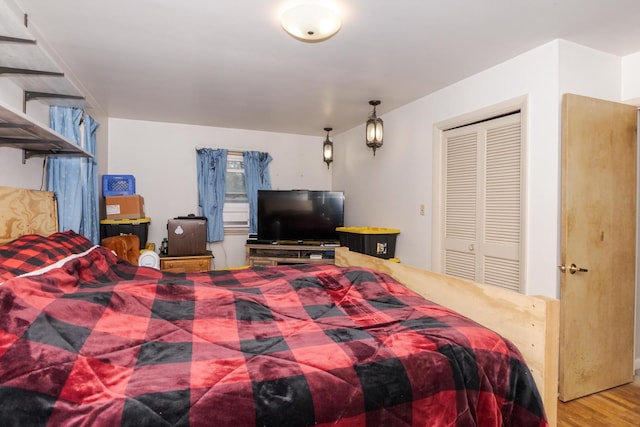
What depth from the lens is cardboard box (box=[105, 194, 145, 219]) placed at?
3493 mm

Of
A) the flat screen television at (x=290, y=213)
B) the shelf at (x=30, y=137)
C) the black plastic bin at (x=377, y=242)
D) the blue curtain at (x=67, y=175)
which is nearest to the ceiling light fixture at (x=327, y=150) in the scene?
the flat screen television at (x=290, y=213)

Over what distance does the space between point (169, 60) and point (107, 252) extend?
1378 mm

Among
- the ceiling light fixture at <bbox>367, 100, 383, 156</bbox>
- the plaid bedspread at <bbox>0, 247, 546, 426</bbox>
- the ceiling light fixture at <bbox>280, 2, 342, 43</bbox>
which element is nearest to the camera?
the plaid bedspread at <bbox>0, 247, 546, 426</bbox>

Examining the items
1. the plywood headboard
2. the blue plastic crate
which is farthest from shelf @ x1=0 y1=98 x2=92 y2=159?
the blue plastic crate

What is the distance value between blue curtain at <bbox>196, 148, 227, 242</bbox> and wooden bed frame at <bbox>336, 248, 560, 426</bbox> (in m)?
3.36

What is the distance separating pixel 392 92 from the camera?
124 inches

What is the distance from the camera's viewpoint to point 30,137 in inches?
74.1

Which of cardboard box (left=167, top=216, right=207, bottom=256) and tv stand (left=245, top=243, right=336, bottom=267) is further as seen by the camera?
tv stand (left=245, top=243, right=336, bottom=267)

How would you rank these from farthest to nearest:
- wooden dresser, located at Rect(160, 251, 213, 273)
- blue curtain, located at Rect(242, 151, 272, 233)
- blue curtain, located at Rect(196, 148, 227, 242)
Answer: blue curtain, located at Rect(242, 151, 272, 233)
blue curtain, located at Rect(196, 148, 227, 242)
wooden dresser, located at Rect(160, 251, 213, 273)

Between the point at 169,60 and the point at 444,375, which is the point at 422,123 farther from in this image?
the point at 444,375

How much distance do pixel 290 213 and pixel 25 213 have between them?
105 inches

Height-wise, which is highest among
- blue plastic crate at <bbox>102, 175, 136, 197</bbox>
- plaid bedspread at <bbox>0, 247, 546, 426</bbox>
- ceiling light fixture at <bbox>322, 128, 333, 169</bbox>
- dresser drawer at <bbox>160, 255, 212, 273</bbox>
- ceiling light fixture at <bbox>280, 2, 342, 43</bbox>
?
ceiling light fixture at <bbox>280, 2, 342, 43</bbox>

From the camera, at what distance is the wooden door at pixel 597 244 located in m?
2.12

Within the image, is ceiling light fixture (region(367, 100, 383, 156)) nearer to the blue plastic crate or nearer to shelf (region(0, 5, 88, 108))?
shelf (region(0, 5, 88, 108))
